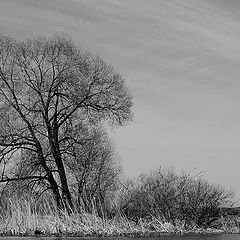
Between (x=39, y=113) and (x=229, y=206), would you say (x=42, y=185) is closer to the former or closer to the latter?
(x=39, y=113)

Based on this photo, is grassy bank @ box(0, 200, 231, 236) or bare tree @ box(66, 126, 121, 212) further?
bare tree @ box(66, 126, 121, 212)

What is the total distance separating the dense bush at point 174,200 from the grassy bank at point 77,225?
0.56m

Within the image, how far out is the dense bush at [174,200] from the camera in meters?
24.8

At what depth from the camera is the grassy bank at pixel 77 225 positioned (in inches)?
910

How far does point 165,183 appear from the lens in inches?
1023

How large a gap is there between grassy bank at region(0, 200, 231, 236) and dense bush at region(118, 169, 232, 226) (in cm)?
56

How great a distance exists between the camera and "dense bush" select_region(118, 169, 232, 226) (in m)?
24.8

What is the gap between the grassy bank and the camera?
75.8 ft

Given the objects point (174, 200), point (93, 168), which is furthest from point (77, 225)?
point (93, 168)

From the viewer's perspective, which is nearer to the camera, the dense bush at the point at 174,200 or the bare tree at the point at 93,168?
the dense bush at the point at 174,200

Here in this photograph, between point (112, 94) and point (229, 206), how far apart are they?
8.66 meters

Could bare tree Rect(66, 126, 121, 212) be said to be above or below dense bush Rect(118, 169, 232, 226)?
above

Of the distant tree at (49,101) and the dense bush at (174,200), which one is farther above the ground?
the distant tree at (49,101)

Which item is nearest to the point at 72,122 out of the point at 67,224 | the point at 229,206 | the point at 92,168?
the point at 92,168
